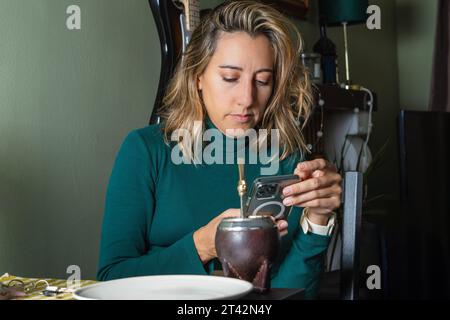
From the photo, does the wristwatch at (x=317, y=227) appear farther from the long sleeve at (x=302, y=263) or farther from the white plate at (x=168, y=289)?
the white plate at (x=168, y=289)

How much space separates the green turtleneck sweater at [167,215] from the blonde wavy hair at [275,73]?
4 centimetres

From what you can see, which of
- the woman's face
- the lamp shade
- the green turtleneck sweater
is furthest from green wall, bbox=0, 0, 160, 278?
the lamp shade

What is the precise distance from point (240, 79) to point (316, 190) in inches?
15.8

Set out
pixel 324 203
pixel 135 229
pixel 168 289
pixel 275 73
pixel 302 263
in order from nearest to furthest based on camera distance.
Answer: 1. pixel 168 289
2. pixel 324 203
3. pixel 302 263
4. pixel 135 229
5. pixel 275 73

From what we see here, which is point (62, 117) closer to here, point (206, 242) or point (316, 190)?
point (206, 242)

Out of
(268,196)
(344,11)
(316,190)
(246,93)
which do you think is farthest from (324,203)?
(344,11)

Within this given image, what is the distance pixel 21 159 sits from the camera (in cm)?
159

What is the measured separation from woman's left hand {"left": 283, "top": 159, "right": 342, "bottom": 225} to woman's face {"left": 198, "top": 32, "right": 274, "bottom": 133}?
0.33m

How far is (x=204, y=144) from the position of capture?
151 centimetres

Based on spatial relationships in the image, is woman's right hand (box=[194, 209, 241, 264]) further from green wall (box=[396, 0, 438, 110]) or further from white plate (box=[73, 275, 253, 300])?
green wall (box=[396, 0, 438, 110])

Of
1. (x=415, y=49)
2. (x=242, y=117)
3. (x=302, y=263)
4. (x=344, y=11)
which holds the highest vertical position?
(x=344, y=11)

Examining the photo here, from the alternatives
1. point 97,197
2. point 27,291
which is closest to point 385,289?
point 97,197

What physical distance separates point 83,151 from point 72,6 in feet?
1.25
